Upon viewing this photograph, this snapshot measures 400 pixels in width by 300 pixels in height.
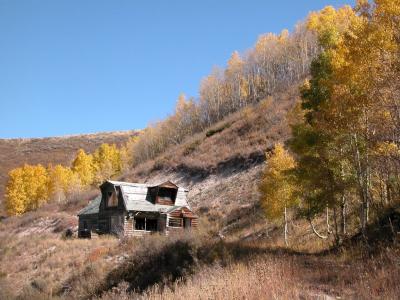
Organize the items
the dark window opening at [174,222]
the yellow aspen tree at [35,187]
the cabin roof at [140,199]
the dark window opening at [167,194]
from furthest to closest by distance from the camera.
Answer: the yellow aspen tree at [35,187] < the dark window opening at [167,194] < the dark window opening at [174,222] < the cabin roof at [140,199]

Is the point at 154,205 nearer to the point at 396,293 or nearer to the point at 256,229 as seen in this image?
the point at 256,229

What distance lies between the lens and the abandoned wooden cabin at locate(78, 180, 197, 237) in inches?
1671

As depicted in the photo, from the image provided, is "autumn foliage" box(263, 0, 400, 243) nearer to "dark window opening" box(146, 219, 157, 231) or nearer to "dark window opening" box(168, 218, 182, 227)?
"dark window opening" box(168, 218, 182, 227)

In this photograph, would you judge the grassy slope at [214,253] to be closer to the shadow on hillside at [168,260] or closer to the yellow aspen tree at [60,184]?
the shadow on hillside at [168,260]

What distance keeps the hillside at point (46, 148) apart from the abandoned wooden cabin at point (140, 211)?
73427 millimetres

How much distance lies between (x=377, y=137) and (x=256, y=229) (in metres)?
20.1

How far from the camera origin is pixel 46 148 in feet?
482

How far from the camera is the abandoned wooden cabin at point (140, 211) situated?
42438 millimetres

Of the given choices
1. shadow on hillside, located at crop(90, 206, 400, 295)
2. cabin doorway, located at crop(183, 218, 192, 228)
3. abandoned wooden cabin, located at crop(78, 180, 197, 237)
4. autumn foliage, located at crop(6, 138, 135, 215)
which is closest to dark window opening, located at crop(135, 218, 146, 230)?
abandoned wooden cabin, located at crop(78, 180, 197, 237)

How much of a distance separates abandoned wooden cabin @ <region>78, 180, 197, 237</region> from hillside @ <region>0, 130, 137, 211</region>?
73.4m

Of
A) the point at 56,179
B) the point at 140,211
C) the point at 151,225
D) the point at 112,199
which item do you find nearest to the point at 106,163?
the point at 56,179

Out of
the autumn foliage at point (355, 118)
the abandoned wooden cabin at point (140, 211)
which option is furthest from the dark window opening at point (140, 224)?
the autumn foliage at point (355, 118)

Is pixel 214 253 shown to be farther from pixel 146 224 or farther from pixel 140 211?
pixel 146 224

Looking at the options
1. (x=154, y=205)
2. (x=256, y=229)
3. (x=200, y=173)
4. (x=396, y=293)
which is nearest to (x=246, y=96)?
(x=200, y=173)
